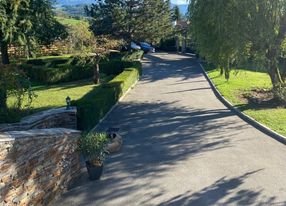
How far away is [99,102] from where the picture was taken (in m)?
16.1

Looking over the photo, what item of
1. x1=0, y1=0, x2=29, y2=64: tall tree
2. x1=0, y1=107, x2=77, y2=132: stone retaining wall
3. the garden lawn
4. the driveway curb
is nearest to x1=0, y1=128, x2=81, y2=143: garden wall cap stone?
x1=0, y1=107, x2=77, y2=132: stone retaining wall

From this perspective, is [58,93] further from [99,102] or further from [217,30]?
[217,30]

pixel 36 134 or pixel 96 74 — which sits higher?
pixel 96 74

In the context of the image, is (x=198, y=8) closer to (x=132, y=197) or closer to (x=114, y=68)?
(x=132, y=197)

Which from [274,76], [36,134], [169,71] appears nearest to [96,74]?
[169,71]

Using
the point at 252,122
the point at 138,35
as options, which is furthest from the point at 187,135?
the point at 138,35

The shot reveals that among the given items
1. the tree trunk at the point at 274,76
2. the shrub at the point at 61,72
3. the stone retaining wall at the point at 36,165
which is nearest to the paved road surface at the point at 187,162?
the stone retaining wall at the point at 36,165

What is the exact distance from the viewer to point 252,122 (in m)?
16.2

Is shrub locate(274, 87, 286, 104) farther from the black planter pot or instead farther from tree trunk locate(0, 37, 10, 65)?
tree trunk locate(0, 37, 10, 65)

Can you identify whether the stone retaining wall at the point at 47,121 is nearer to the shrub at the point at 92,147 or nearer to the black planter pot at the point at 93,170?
the shrub at the point at 92,147

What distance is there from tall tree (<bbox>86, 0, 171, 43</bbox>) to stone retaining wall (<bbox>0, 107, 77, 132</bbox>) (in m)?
29.3

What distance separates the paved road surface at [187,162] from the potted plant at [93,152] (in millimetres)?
306

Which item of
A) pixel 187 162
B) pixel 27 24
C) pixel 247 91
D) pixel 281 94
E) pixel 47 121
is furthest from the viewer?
pixel 27 24

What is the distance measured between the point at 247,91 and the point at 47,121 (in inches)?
599
